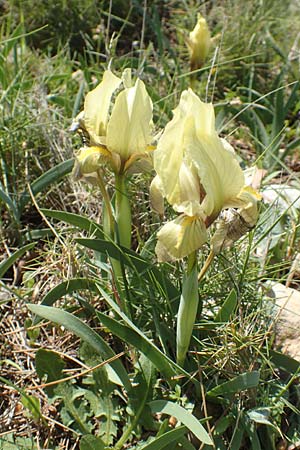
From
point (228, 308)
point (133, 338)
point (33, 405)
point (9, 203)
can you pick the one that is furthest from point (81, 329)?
point (9, 203)

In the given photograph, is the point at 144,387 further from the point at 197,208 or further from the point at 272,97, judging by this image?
the point at 272,97

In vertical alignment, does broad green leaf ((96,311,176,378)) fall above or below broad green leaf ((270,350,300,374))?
above

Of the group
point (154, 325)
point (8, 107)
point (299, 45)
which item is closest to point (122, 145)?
point (154, 325)

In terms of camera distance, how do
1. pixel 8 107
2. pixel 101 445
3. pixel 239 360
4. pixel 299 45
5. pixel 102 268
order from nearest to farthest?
pixel 101 445, pixel 239 360, pixel 102 268, pixel 8 107, pixel 299 45

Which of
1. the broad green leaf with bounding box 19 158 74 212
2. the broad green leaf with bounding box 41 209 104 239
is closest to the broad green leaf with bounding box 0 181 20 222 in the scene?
the broad green leaf with bounding box 19 158 74 212

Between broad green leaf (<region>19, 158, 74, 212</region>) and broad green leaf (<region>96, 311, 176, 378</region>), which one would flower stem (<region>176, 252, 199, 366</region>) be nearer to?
broad green leaf (<region>96, 311, 176, 378</region>)

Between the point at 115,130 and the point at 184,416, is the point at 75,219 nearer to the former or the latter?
the point at 115,130

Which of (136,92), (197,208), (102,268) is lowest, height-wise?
(102,268)
